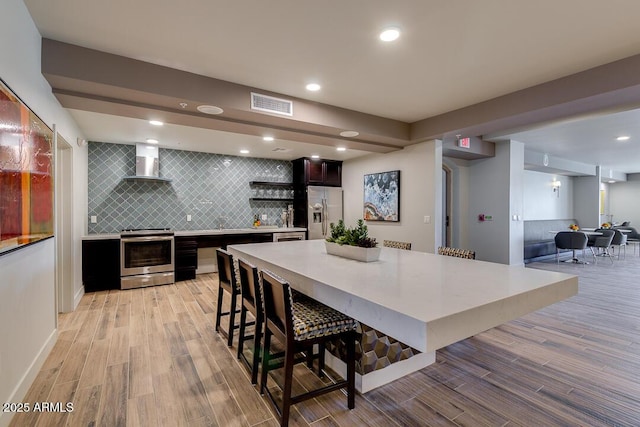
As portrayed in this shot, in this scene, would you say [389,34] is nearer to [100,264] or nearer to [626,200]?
[100,264]

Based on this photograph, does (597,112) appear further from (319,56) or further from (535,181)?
(535,181)

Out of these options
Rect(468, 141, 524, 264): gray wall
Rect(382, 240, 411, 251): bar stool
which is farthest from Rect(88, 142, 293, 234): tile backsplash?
Rect(468, 141, 524, 264): gray wall

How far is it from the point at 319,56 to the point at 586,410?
10.2ft

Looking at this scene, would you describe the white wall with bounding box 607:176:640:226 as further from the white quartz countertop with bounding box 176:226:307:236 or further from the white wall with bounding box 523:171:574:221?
the white quartz countertop with bounding box 176:226:307:236

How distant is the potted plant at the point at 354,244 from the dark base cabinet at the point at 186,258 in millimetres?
3405

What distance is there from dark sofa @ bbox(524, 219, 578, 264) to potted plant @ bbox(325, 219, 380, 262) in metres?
6.13

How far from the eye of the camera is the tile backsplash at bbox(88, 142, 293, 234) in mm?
5184

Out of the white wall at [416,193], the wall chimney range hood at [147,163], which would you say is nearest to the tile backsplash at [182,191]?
the wall chimney range hood at [147,163]

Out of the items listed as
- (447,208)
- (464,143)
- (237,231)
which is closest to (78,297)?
(237,231)

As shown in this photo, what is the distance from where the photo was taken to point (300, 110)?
138 inches

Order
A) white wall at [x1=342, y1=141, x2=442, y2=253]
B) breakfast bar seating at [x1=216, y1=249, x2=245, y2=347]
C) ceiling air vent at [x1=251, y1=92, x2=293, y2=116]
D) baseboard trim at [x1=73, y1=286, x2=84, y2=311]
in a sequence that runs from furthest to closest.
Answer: white wall at [x1=342, y1=141, x2=442, y2=253]
baseboard trim at [x1=73, y1=286, x2=84, y2=311]
ceiling air vent at [x1=251, y1=92, x2=293, y2=116]
breakfast bar seating at [x1=216, y1=249, x2=245, y2=347]

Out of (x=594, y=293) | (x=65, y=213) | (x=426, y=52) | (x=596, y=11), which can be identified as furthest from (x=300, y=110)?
(x=594, y=293)

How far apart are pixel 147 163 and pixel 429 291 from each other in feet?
17.4

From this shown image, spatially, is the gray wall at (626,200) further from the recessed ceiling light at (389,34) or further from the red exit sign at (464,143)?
the recessed ceiling light at (389,34)
